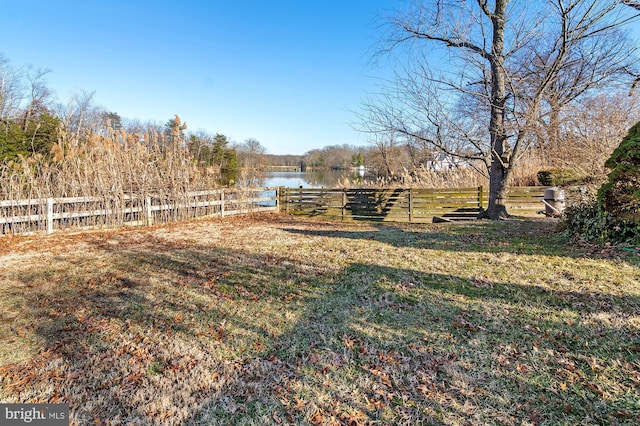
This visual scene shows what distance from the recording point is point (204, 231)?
8094 mm

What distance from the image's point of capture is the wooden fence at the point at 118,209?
722cm

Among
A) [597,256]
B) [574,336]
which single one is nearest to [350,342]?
[574,336]

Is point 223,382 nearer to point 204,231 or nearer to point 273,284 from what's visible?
point 273,284

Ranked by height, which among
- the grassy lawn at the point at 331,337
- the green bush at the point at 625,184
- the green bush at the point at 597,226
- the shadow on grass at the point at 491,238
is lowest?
the grassy lawn at the point at 331,337

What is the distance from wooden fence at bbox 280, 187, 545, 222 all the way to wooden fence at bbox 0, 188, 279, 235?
125 inches

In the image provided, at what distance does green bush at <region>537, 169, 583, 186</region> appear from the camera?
35.8 feet

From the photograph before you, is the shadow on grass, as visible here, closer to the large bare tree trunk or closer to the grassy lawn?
the grassy lawn

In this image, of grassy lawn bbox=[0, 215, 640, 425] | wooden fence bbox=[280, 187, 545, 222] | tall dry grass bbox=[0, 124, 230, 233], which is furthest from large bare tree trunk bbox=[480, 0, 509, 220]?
tall dry grass bbox=[0, 124, 230, 233]

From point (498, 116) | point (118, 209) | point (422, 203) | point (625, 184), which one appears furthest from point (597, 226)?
point (118, 209)

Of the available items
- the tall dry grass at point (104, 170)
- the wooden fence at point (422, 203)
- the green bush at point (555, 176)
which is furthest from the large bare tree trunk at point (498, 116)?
the tall dry grass at point (104, 170)

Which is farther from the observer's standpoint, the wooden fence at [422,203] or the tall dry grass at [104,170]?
the wooden fence at [422,203]

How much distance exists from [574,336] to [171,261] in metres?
5.11

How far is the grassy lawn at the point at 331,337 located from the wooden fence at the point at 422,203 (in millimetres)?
4940

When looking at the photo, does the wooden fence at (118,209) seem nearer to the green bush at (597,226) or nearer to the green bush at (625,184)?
the green bush at (597,226)
